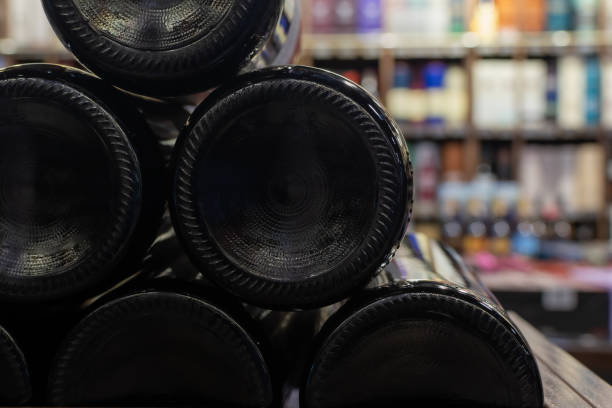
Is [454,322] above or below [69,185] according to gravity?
below

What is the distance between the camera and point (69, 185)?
56 centimetres

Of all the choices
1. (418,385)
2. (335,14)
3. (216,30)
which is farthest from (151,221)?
(335,14)

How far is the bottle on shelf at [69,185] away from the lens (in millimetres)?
527

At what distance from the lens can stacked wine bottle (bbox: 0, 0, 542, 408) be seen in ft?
1.71

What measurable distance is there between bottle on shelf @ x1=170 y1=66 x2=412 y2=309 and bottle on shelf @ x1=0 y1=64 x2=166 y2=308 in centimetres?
5

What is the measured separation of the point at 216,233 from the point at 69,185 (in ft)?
0.48

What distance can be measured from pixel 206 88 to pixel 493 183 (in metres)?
2.47

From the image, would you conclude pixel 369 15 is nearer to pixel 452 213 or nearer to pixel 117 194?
pixel 452 213

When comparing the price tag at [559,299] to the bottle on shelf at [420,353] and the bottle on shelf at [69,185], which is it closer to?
the bottle on shelf at [420,353]

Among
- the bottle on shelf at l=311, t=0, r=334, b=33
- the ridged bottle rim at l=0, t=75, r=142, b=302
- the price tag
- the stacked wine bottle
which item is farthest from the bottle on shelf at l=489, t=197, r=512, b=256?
the ridged bottle rim at l=0, t=75, r=142, b=302

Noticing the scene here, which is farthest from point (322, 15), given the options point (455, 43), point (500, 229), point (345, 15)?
point (500, 229)

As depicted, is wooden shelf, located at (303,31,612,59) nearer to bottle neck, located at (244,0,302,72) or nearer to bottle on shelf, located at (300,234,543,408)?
bottle neck, located at (244,0,302,72)

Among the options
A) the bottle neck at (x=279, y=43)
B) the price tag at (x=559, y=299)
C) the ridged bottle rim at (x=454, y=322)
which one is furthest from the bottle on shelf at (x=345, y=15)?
the ridged bottle rim at (x=454, y=322)

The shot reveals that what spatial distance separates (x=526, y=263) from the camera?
2.61 meters
